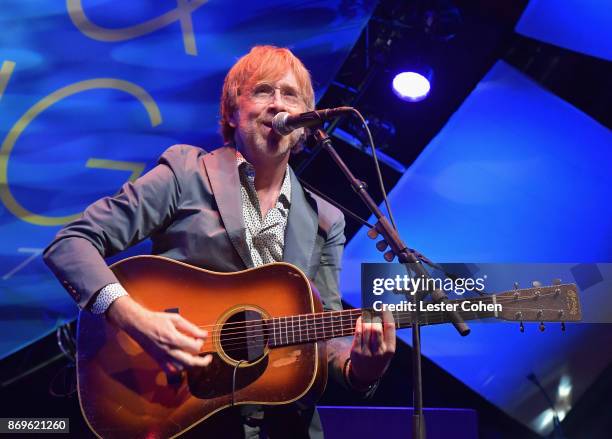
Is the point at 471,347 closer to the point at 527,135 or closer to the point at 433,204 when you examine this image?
the point at 433,204

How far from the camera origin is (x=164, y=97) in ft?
11.6

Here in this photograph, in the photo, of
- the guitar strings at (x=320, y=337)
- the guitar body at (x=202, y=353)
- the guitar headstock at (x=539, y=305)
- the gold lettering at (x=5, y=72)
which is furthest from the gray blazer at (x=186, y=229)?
the gold lettering at (x=5, y=72)

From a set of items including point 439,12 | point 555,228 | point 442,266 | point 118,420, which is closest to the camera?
point 118,420

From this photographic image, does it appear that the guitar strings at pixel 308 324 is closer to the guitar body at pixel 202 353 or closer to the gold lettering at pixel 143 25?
the guitar body at pixel 202 353

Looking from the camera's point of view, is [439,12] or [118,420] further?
[439,12]

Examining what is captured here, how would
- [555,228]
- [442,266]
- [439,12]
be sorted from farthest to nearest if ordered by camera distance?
1. [555,228]
2. [439,12]
3. [442,266]

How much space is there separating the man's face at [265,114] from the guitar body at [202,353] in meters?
0.56

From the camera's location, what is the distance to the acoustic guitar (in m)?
1.95

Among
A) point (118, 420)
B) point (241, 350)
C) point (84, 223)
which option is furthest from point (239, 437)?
point (84, 223)

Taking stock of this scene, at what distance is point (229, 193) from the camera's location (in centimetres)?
228

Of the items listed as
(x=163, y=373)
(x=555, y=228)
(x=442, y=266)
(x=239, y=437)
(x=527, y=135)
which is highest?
(x=527, y=135)

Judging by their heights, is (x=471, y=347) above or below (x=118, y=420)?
above

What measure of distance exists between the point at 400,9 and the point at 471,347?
6.92 feet

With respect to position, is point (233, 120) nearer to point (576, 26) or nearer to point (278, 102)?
point (278, 102)
